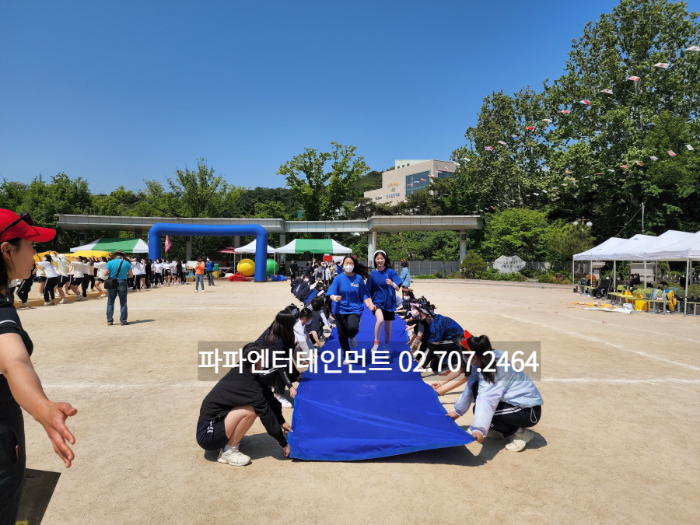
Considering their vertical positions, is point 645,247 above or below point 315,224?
below

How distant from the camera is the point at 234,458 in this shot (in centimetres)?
344

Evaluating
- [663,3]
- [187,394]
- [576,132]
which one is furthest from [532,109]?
[187,394]

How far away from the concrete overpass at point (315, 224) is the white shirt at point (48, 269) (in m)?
22.8

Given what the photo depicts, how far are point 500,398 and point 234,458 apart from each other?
223cm

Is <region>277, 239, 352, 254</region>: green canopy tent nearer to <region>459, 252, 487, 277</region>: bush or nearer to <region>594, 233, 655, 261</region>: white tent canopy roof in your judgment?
<region>459, 252, 487, 277</region>: bush

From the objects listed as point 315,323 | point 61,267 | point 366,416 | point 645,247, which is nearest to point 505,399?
point 366,416

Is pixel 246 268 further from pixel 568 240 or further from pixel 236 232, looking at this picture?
pixel 568 240

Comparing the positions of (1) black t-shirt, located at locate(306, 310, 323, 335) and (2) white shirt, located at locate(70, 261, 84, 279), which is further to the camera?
(2) white shirt, located at locate(70, 261, 84, 279)

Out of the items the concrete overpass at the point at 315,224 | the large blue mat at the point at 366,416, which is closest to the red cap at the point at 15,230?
the large blue mat at the point at 366,416

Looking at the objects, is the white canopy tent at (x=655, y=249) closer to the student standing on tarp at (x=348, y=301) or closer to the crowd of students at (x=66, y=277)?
the student standing on tarp at (x=348, y=301)

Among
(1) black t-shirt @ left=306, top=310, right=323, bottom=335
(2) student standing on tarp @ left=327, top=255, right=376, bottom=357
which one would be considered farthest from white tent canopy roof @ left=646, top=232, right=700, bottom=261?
(2) student standing on tarp @ left=327, top=255, right=376, bottom=357

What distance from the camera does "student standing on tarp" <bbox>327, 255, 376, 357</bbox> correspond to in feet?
21.5

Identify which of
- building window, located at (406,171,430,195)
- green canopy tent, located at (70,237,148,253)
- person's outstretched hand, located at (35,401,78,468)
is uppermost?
building window, located at (406,171,430,195)

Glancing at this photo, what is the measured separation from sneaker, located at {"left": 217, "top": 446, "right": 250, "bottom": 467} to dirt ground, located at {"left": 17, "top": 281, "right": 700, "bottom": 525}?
Answer: 2.7 inches
